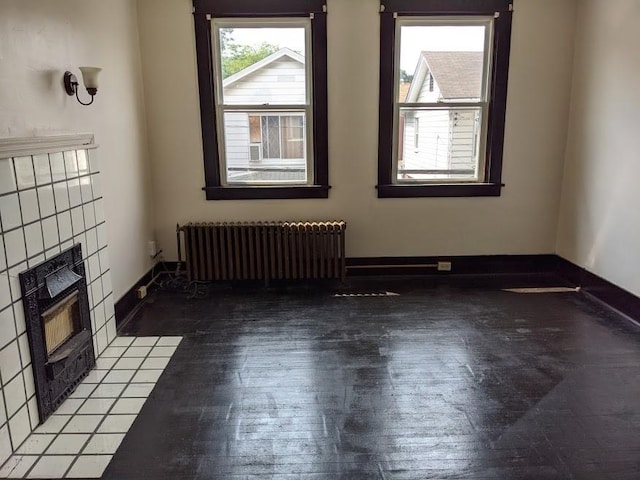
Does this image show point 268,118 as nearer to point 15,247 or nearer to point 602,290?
point 15,247

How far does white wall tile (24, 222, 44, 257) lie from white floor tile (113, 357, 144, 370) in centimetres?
88

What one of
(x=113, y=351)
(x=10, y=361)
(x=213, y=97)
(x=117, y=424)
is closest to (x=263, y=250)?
(x=213, y=97)

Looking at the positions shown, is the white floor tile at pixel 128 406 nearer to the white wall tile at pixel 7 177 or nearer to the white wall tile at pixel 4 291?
the white wall tile at pixel 4 291

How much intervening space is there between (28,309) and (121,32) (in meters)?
2.37

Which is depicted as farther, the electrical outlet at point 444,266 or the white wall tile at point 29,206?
the electrical outlet at point 444,266

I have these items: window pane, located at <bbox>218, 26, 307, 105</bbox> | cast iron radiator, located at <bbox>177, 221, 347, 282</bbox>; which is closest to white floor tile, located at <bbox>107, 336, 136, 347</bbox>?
cast iron radiator, located at <bbox>177, 221, 347, 282</bbox>

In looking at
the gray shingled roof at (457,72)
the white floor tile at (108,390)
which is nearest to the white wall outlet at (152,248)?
the white floor tile at (108,390)

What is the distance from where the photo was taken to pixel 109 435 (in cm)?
225

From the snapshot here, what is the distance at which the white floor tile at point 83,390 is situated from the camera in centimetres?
260

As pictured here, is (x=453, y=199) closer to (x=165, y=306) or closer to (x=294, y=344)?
(x=294, y=344)

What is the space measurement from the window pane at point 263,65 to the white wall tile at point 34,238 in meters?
2.28

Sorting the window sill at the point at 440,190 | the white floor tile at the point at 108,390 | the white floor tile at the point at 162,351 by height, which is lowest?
the white floor tile at the point at 108,390

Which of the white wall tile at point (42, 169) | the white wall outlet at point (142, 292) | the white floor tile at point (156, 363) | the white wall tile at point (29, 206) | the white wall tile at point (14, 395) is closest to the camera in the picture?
the white wall tile at point (14, 395)

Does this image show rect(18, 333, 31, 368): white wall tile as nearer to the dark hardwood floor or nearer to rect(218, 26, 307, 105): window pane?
the dark hardwood floor
